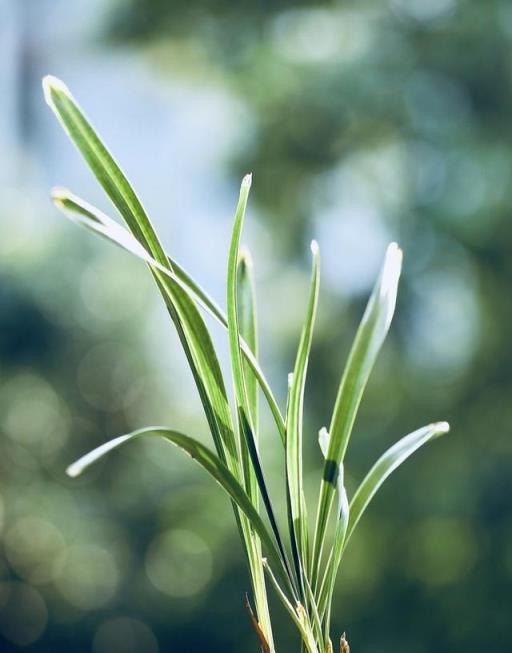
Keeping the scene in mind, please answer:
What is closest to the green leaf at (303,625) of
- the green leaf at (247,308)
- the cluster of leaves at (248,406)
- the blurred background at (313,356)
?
the cluster of leaves at (248,406)

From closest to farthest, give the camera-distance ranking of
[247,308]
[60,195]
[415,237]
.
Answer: [60,195], [247,308], [415,237]

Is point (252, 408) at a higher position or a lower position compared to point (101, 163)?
lower

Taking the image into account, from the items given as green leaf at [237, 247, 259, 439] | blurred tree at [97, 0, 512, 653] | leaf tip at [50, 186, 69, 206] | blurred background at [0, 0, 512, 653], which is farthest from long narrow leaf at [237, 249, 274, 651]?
blurred tree at [97, 0, 512, 653]

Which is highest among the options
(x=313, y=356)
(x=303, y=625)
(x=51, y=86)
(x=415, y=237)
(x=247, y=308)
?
(x=51, y=86)

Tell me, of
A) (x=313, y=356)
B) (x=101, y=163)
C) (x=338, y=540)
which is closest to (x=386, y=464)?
(x=338, y=540)

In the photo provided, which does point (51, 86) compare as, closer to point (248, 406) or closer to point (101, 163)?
point (101, 163)

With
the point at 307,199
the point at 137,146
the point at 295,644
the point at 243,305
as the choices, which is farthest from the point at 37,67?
the point at 243,305

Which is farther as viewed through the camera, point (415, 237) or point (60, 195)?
point (415, 237)

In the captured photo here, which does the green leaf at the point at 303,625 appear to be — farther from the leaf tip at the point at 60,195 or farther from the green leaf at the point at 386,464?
the leaf tip at the point at 60,195
